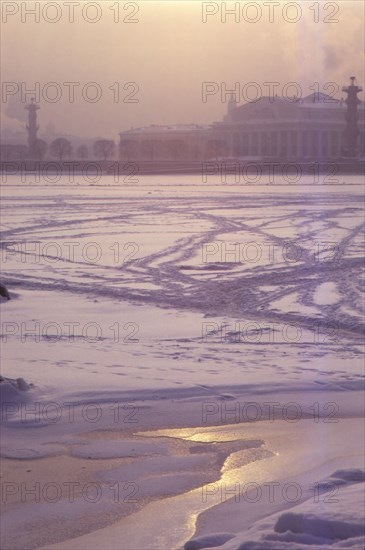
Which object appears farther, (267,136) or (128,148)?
(128,148)

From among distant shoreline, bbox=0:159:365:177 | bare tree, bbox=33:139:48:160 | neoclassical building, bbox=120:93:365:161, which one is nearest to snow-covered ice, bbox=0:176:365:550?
distant shoreline, bbox=0:159:365:177

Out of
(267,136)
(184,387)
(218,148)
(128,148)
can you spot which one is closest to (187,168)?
(218,148)

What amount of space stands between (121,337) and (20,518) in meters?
3.60

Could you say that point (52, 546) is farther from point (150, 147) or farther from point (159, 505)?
point (150, 147)

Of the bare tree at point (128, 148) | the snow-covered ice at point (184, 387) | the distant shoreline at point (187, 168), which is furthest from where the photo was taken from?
the bare tree at point (128, 148)

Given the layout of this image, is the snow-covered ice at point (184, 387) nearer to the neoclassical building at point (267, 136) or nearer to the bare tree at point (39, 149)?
the bare tree at point (39, 149)

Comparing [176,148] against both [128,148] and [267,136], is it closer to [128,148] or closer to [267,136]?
[128,148]

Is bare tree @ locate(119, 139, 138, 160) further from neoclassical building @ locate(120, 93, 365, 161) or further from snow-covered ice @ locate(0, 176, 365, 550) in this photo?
snow-covered ice @ locate(0, 176, 365, 550)

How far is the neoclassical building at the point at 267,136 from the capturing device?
185 ft

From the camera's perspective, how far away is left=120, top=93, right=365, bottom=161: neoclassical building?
56.5 metres

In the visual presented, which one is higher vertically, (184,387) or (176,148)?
(176,148)

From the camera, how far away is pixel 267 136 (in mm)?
57125

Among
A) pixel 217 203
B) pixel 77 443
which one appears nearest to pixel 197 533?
pixel 77 443

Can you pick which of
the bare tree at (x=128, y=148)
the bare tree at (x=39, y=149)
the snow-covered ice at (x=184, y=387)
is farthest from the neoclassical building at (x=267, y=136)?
the snow-covered ice at (x=184, y=387)
